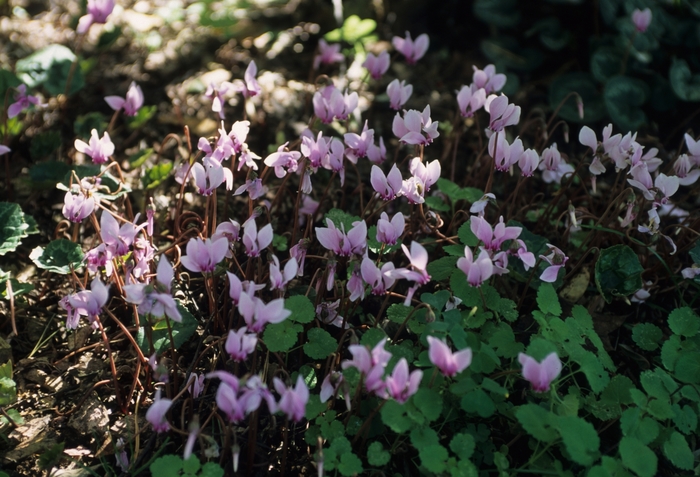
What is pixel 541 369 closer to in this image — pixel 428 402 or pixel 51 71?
pixel 428 402

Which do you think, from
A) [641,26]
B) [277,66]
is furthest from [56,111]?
[641,26]

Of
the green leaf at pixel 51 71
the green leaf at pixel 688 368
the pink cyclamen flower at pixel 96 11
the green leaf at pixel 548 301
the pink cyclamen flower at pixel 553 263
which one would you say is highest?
the pink cyclamen flower at pixel 96 11

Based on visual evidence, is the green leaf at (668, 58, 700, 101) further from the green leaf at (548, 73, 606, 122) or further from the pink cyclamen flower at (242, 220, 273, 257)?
the pink cyclamen flower at (242, 220, 273, 257)

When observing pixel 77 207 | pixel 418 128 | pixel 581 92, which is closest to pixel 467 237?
pixel 418 128

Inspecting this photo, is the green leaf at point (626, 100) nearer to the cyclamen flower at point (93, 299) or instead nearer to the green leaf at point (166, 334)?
the green leaf at point (166, 334)

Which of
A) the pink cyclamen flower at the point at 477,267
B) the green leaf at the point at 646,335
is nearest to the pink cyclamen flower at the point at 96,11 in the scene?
the pink cyclamen flower at the point at 477,267
